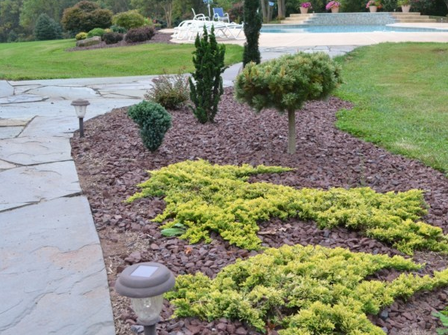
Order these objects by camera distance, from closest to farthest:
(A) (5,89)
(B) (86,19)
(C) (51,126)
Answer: (C) (51,126), (A) (5,89), (B) (86,19)

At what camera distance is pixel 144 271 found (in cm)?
204

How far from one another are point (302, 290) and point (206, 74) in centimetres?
413

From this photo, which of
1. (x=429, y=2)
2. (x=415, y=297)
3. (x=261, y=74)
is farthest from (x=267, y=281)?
(x=429, y=2)

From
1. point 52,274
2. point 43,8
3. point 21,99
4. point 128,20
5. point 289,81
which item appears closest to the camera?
point 52,274

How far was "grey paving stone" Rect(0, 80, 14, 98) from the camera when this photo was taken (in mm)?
9219

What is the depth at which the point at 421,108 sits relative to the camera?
7.79m

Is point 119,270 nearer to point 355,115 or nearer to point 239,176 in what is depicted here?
point 239,176

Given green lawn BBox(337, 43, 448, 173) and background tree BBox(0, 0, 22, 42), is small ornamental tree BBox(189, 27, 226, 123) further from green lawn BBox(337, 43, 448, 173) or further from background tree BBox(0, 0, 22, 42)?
background tree BBox(0, 0, 22, 42)

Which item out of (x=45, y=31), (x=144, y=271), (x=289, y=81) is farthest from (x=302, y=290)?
(x=45, y=31)

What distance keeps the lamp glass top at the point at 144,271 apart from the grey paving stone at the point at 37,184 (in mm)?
2107

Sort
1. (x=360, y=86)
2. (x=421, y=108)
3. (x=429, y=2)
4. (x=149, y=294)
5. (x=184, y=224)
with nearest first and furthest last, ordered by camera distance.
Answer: (x=149, y=294) → (x=184, y=224) → (x=421, y=108) → (x=360, y=86) → (x=429, y=2)

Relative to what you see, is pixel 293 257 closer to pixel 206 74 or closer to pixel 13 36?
pixel 206 74

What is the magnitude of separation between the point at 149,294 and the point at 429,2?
32.8m

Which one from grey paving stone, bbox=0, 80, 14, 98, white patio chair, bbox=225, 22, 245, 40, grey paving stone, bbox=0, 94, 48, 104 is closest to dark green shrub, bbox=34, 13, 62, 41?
white patio chair, bbox=225, 22, 245, 40
